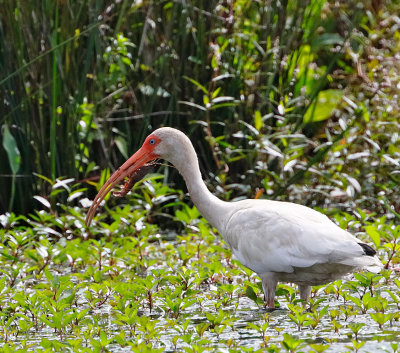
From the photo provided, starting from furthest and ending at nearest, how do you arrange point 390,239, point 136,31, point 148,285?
1. point 136,31
2. point 390,239
3. point 148,285

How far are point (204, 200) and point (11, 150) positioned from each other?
204cm

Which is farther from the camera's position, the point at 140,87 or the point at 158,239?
the point at 140,87

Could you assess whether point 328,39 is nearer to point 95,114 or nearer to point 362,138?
point 362,138

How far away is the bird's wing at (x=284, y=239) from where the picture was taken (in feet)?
15.4

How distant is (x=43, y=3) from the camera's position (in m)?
6.82

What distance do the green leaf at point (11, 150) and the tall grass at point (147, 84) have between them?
154 millimetres

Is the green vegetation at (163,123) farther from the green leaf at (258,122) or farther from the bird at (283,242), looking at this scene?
the bird at (283,242)

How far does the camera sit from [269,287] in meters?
4.98

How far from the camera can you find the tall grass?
A: 7043 mm

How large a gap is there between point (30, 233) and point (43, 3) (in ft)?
5.96

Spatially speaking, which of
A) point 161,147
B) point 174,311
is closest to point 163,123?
point 161,147

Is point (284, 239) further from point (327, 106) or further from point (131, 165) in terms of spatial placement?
point (327, 106)

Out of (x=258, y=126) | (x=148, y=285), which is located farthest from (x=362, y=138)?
(x=148, y=285)

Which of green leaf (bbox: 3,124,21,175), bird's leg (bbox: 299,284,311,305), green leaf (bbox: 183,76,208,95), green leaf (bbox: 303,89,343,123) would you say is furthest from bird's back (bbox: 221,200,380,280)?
green leaf (bbox: 303,89,343,123)
